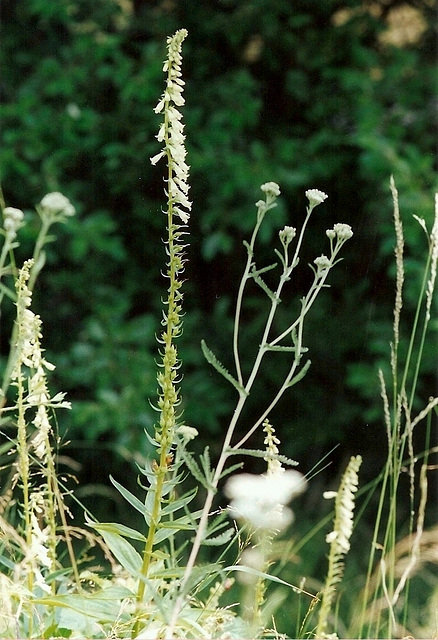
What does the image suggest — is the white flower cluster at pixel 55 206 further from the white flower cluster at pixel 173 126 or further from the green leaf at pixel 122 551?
the green leaf at pixel 122 551

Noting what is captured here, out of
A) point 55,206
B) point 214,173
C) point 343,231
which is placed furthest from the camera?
point 214,173

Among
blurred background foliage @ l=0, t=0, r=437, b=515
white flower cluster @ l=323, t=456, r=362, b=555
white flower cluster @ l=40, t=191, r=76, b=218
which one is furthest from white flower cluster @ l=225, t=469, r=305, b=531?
blurred background foliage @ l=0, t=0, r=437, b=515

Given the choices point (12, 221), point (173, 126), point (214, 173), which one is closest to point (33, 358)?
point (12, 221)

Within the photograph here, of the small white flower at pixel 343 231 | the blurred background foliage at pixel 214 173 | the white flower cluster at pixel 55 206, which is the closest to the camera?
the white flower cluster at pixel 55 206

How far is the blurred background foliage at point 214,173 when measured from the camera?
2.81 m

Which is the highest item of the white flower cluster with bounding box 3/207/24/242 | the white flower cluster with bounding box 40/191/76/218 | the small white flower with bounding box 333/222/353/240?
the small white flower with bounding box 333/222/353/240

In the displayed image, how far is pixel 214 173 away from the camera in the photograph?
2.85 metres

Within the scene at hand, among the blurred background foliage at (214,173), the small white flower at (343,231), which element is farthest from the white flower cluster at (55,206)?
the blurred background foliage at (214,173)

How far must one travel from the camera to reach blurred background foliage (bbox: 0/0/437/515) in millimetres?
2809

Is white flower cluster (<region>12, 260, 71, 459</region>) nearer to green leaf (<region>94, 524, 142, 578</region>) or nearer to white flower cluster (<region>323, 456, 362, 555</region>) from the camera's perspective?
green leaf (<region>94, 524, 142, 578</region>)

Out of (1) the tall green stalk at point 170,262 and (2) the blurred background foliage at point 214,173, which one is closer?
(1) the tall green stalk at point 170,262

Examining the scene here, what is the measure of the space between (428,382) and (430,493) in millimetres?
466

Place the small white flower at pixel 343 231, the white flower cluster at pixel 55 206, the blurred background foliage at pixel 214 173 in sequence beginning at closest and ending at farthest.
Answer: the white flower cluster at pixel 55 206
the small white flower at pixel 343 231
the blurred background foliage at pixel 214 173

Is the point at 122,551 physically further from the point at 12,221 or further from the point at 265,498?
the point at 12,221
